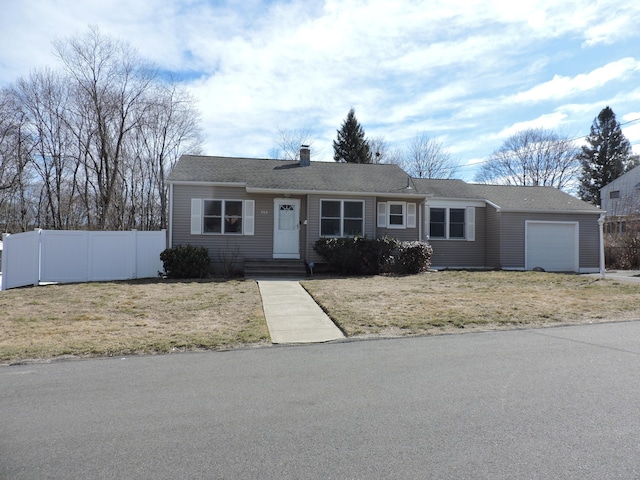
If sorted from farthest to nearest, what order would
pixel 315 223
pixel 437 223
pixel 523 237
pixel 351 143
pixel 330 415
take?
pixel 351 143 < pixel 437 223 < pixel 523 237 < pixel 315 223 < pixel 330 415

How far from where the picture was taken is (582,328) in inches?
298

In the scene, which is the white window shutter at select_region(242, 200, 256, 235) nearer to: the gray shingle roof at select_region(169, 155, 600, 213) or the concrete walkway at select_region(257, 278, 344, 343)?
the gray shingle roof at select_region(169, 155, 600, 213)

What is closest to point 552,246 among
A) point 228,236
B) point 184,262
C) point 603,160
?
point 228,236

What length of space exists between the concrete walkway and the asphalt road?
1031 mm

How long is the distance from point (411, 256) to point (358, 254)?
78.2 inches

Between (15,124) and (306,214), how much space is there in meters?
19.7

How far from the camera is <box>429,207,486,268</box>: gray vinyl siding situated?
19.1 m

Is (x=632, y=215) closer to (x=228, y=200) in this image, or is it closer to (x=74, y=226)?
(x=228, y=200)

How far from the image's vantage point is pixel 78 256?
1377cm

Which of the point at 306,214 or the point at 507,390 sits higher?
the point at 306,214

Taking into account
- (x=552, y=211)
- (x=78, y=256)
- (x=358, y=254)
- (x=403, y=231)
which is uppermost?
(x=552, y=211)

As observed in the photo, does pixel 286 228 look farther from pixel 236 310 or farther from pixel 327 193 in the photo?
pixel 236 310

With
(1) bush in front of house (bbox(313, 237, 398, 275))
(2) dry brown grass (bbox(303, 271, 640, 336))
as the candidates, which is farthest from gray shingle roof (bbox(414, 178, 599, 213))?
(2) dry brown grass (bbox(303, 271, 640, 336))

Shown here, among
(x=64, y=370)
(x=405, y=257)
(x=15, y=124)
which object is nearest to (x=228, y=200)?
(x=405, y=257)
